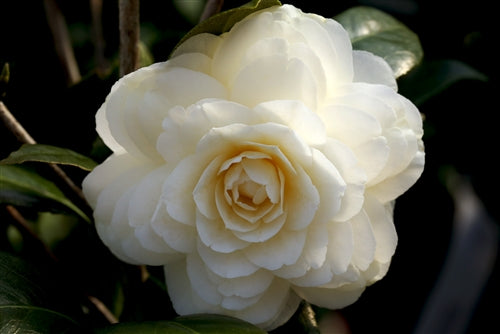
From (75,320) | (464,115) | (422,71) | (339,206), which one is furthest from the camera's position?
(464,115)

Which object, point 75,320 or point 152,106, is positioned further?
point 75,320

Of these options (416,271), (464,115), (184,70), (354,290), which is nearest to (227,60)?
(184,70)

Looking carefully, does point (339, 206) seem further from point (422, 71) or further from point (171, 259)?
point (422, 71)

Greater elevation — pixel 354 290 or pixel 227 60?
pixel 227 60

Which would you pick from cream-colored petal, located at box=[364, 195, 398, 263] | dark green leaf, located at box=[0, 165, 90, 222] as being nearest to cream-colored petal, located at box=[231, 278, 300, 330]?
cream-colored petal, located at box=[364, 195, 398, 263]

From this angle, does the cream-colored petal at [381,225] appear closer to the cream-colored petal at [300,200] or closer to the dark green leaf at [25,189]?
the cream-colored petal at [300,200]

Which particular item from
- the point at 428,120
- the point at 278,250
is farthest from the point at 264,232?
the point at 428,120

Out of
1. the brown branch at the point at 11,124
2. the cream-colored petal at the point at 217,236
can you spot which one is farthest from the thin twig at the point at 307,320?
the brown branch at the point at 11,124
